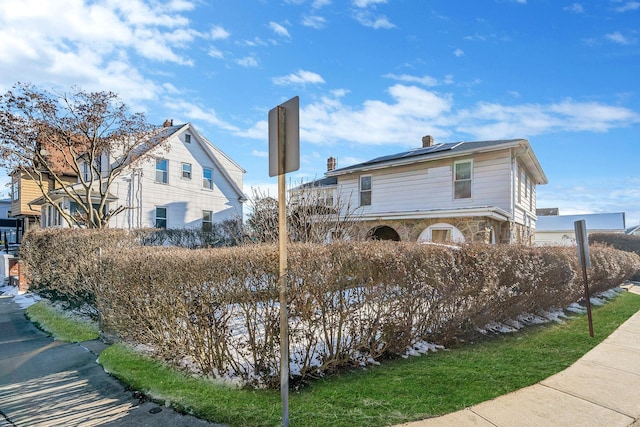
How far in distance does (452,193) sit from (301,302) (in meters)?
11.8

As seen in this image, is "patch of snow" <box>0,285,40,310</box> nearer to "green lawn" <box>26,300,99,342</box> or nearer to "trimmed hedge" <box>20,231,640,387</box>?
"green lawn" <box>26,300,99,342</box>

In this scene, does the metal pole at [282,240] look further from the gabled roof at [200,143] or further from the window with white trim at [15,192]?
the window with white trim at [15,192]

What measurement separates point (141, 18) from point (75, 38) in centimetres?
310

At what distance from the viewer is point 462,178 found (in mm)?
13945

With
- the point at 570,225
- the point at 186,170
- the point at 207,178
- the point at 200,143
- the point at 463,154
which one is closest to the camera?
the point at 463,154

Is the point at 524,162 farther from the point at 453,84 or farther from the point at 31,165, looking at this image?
the point at 31,165

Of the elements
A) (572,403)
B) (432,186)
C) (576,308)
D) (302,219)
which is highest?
(432,186)

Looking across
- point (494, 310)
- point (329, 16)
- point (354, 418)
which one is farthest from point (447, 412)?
point (329, 16)

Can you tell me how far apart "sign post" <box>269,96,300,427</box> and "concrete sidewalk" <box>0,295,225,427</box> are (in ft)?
3.37

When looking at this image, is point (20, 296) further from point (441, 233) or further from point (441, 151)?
point (441, 151)

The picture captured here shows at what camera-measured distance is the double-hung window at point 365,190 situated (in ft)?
54.9

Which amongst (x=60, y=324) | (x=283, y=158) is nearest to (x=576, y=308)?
(x=283, y=158)

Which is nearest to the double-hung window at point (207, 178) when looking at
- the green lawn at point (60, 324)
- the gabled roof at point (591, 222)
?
the green lawn at point (60, 324)

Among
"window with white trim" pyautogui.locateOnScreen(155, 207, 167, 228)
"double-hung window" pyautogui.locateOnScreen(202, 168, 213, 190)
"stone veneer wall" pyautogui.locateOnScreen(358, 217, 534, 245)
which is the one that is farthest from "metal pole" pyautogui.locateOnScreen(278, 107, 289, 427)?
"double-hung window" pyautogui.locateOnScreen(202, 168, 213, 190)
